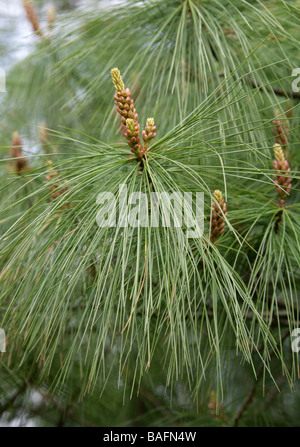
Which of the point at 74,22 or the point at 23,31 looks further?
the point at 23,31

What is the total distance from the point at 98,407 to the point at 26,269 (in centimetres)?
110

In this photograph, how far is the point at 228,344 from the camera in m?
1.00

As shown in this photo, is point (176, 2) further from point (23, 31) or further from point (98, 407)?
point (98, 407)

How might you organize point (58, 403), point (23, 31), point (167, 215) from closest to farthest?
point (167, 215)
point (58, 403)
point (23, 31)

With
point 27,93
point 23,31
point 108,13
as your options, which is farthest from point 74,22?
point 23,31

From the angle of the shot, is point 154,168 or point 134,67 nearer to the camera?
point 154,168

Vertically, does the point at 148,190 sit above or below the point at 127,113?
below

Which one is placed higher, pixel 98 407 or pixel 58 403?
pixel 58 403
